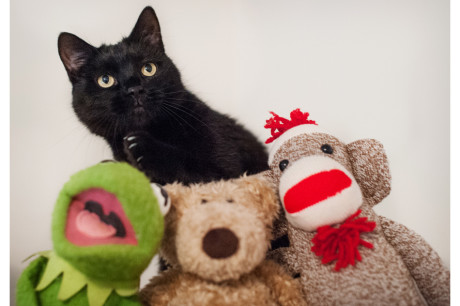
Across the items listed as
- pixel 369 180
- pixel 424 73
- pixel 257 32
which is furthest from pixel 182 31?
pixel 369 180

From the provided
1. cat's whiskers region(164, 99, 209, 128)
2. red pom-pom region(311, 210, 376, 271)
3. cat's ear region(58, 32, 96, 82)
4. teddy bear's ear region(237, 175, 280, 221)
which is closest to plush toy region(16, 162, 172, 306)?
teddy bear's ear region(237, 175, 280, 221)

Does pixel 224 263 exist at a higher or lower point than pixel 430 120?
lower

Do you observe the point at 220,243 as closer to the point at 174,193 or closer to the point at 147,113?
the point at 174,193

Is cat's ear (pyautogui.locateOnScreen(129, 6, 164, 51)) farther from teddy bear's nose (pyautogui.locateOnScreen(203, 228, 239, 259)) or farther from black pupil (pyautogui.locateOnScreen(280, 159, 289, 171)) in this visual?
teddy bear's nose (pyautogui.locateOnScreen(203, 228, 239, 259))

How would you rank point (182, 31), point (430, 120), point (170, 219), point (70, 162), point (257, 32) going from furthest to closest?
point (257, 32) < point (182, 31) < point (70, 162) < point (430, 120) < point (170, 219)

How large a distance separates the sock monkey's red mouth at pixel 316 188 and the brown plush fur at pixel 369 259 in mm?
86

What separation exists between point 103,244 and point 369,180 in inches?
21.6

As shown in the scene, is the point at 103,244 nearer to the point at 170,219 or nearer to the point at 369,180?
the point at 170,219

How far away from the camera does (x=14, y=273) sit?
Result: 30.7 inches

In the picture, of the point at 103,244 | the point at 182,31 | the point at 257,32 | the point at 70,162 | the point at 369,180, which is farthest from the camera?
the point at 257,32

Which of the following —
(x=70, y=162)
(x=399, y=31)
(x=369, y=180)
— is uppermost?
(x=399, y=31)

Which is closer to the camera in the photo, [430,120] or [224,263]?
[224,263]

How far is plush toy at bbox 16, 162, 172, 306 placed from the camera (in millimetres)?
472

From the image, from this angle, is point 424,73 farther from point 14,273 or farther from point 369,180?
point 14,273
